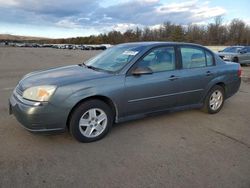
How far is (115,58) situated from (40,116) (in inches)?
71.9

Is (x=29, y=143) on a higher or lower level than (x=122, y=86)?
lower

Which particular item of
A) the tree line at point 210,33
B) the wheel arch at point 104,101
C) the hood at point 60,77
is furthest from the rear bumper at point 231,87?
the tree line at point 210,33

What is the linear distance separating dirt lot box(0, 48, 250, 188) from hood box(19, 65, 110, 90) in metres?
0.89

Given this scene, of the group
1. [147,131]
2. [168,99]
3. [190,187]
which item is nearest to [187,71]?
[168,99]

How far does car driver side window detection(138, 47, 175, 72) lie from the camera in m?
4.70

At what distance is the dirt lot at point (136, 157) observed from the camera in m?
3.12

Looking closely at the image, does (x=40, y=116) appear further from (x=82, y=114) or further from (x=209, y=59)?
(x=209, y=59)

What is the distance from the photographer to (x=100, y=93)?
4.11m

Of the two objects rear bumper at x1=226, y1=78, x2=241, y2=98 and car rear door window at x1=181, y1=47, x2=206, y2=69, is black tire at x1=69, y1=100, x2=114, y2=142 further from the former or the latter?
rear bumper at x1=226, y1=78, x2=241, y2=98

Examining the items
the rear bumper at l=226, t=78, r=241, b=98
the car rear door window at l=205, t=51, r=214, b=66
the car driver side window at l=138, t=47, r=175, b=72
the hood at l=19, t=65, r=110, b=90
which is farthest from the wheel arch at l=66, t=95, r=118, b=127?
the rear bumper at l=226, t=78, r=241, b=98

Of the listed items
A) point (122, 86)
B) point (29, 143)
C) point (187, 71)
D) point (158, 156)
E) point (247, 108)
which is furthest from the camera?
point (247, 108)

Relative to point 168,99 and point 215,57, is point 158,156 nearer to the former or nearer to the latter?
point 168,99

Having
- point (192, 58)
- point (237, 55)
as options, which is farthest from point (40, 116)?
point (237, 55)

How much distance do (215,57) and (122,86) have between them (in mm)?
2656
